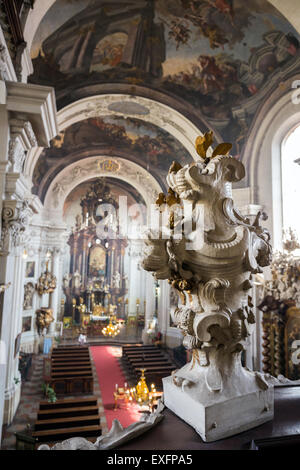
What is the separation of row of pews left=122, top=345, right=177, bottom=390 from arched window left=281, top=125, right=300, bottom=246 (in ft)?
24.2

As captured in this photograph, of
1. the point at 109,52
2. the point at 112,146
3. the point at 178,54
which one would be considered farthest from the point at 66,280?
the point at 178,54

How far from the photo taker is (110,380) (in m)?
13.2

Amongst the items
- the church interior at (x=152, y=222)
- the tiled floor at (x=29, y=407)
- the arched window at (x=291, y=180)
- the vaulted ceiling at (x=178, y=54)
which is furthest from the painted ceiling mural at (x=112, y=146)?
the tiled floor at (x=29, y=407)

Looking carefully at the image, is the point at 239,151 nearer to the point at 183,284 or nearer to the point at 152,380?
the point at 152,380

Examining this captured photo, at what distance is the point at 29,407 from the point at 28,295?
6.99 metres

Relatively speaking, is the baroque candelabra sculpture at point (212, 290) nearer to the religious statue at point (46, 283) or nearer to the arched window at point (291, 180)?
the arched window at point (291, 180)

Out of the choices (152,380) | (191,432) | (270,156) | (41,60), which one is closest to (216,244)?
(191,432)

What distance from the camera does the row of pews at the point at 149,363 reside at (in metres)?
12.3

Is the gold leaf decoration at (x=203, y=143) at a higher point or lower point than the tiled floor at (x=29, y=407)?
higher

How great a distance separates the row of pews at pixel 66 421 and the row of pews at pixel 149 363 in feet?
11.6

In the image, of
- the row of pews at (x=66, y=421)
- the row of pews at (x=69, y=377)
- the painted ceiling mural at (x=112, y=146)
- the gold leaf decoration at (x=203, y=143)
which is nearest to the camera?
the gold leaf decoration at (x=203, y=143)

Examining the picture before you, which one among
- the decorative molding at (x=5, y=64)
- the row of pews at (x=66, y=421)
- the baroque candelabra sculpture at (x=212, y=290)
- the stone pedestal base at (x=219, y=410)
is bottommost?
the row of pews at (x=66, y=421)

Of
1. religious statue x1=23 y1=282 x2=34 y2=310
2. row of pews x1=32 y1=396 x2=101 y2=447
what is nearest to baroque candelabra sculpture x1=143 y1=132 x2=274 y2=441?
row of pews x1=32 y1=396 x2=101 y2=447

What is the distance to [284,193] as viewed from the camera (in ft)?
33.9
